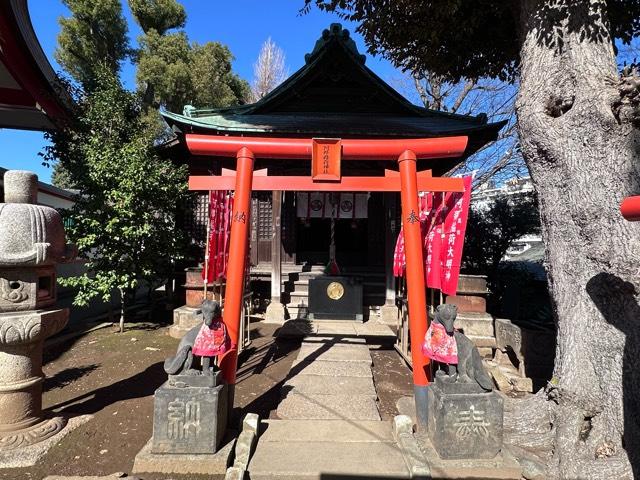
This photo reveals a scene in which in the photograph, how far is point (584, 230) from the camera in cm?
364

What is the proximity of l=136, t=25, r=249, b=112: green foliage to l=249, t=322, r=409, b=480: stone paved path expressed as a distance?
60.8 ft

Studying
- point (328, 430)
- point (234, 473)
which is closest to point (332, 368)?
point (328, 430)

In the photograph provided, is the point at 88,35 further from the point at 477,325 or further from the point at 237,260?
the point at 477,325

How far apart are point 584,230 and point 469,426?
2.35 m

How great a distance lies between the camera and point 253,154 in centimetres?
443

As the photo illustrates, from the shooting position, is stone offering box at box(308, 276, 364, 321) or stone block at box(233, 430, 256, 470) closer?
stone block at box(233, 430, 256, 470)

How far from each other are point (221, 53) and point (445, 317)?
974 inches

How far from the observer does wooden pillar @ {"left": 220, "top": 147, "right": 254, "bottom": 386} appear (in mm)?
3930

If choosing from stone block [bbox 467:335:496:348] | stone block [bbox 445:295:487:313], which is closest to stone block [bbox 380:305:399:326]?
stone block [bbox 445:295:487:313]

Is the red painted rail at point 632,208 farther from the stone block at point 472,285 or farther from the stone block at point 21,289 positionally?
the stone block at point 472,285

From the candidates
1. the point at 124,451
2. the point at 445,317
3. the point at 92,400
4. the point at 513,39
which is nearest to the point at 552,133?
the point at 445,317

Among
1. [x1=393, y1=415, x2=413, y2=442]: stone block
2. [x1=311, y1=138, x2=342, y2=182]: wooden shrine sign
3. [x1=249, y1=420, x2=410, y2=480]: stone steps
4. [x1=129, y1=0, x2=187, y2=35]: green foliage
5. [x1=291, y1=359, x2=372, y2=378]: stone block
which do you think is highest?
[x1=129, y1=0, x2=187, y2=35]: green foliage

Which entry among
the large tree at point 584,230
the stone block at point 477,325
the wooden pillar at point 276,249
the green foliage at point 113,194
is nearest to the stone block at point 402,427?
the large tree at point 584,230

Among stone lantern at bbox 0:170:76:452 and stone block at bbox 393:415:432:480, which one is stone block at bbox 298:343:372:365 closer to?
stone block at bbox 393:415:432:480
